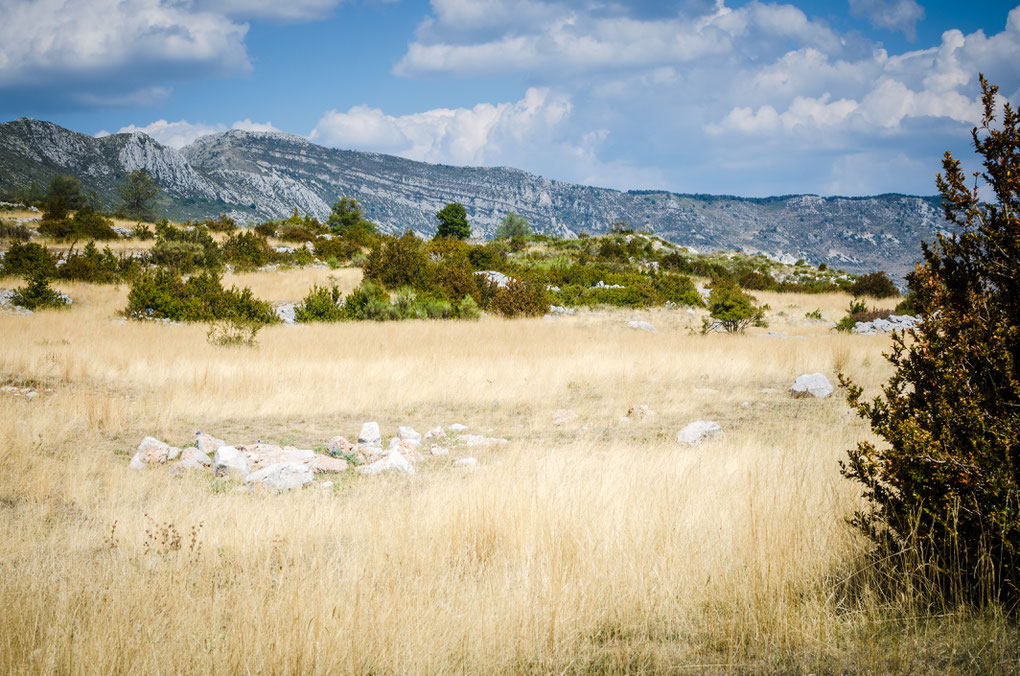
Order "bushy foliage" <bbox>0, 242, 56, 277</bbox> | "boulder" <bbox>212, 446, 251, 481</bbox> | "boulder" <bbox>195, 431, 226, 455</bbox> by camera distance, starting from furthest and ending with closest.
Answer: "bushy foliage" <bbox>0, 242, 56, 277</bbox>
"boulder" <bbox>195, 431, 226, 455</bbox>
"boulder" <bbox>212, 446, 251, 481</bbox>

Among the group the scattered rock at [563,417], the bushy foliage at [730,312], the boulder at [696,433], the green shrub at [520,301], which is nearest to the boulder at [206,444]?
the scattered rock at [563,417]

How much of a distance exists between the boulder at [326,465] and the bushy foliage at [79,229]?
30.7m

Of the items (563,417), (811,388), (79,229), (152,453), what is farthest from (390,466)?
(79,229)

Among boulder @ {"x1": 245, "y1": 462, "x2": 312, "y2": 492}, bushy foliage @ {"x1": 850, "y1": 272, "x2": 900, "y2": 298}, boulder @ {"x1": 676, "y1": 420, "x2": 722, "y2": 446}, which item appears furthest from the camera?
bushy foliage @ {"x1": 850, "y1": 272, "x2": 900, "y2": 298}

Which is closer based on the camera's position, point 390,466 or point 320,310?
point 390,466

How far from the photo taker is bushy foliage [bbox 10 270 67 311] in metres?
17.7

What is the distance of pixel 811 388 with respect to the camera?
994cm

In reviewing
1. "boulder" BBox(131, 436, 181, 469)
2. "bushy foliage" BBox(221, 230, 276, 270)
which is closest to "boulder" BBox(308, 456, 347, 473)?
"boulder" BBox(131, 436, 181, 469)

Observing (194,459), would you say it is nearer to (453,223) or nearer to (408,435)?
(408,435)

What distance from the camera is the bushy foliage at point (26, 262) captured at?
2112 cm

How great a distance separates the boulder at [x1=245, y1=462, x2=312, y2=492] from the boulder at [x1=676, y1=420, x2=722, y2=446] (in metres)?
4.46

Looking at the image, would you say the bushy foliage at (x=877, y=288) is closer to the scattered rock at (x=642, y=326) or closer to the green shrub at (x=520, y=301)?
the scattered rock at (x=642, y=326)

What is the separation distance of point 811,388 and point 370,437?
7.80m

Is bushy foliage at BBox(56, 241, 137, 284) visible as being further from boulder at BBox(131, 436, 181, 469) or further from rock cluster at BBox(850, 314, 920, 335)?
rock cluster at BBox(850, 314, 920, 335)
